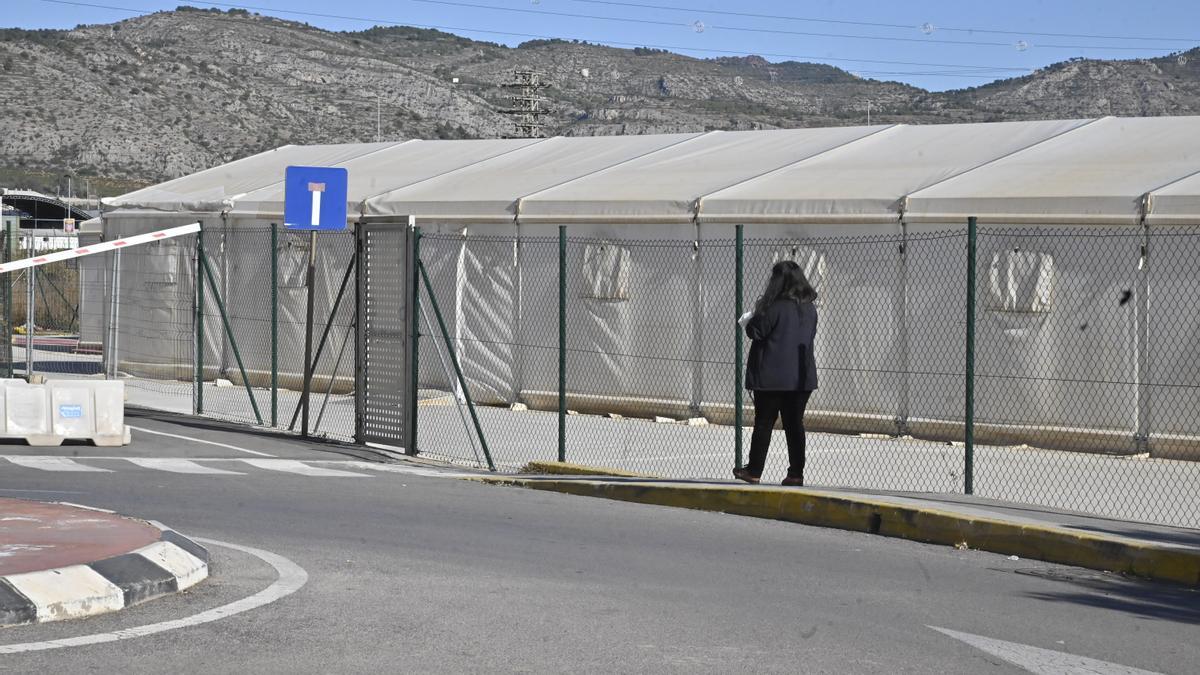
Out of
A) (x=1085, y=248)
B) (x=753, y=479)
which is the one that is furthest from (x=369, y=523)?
(x=1085, y=248)

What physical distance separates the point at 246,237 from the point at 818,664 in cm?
1820

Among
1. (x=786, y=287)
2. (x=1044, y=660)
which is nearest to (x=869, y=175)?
(x=786, y=287)

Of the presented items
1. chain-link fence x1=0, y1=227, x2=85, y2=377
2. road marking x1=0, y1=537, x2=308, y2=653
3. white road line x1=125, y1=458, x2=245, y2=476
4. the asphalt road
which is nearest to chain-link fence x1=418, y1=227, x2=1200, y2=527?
white road line x1=125, y1=458, x2=245, y2=476

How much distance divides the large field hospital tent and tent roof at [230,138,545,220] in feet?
0.28

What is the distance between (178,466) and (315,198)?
3.41 m

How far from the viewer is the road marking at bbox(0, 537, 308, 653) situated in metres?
6.15

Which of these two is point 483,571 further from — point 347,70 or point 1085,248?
Answer: point 347,70

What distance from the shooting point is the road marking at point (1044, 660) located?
6.18 m

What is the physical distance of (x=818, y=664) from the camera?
6137 mm

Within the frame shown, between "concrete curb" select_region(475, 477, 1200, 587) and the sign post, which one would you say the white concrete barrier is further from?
"concrete curb" select_region(475, 477, 1200, 587)

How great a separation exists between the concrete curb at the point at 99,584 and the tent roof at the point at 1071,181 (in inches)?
428

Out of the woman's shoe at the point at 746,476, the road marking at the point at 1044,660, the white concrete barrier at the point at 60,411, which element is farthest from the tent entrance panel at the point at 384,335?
the road marking at the point at 1044,660

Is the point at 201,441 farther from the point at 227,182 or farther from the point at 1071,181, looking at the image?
the point at 227,182

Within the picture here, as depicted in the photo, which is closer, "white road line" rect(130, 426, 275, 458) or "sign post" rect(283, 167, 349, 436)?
"white road line" rect(130, 426, 275, 458)
